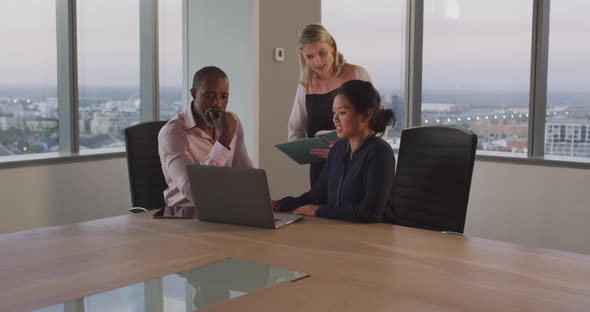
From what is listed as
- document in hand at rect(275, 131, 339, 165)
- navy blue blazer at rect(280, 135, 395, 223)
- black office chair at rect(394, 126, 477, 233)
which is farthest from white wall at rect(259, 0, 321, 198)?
navy blue blazer at rect(280, 135, 395, 223)

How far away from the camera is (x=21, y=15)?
4203 mm

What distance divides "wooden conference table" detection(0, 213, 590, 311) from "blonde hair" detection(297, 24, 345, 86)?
54.6 inches

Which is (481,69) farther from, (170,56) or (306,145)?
(306,145)

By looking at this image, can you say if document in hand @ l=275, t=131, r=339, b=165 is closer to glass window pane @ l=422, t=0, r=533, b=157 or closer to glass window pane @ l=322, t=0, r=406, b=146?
glass window pane @ l=422, t=0, r=533, b=157

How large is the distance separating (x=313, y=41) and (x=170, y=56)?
1891 mm

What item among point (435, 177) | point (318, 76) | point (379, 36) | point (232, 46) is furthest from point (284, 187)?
point (435, 177)

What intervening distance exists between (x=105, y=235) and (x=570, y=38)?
3632 millimetres

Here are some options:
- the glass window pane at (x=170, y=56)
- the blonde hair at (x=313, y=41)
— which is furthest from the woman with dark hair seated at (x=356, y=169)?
the glass window pane at (x=170, y=56)

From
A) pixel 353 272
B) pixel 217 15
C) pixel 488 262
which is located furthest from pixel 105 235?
pixel 217 15

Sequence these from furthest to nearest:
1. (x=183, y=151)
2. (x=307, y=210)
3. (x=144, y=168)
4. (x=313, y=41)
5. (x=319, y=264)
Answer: (x=313, y=41), (x=144, y=168), (x=183, y=151), (x=307, y=210), (x=319, y=264)

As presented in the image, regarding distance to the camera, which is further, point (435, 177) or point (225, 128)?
point (225, 128)

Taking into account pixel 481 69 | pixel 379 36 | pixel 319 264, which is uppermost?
pixel 379 36

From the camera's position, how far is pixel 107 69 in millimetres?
4820

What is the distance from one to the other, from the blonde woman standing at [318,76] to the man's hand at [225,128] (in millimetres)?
779
